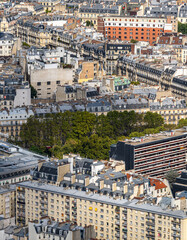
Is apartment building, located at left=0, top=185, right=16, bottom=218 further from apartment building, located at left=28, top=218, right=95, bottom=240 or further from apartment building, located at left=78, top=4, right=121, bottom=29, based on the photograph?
apartment building, located at left=78, top=4, right=121, bottom=29

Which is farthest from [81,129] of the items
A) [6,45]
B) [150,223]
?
[6,45]

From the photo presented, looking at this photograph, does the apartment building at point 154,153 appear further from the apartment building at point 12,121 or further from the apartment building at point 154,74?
the apartment building at point 154,74

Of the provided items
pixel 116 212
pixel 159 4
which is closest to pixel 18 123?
pixel 116 212

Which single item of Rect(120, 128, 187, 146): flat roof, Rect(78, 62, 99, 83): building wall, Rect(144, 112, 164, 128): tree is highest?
Rect(120, 128, 187, 146): flat roof

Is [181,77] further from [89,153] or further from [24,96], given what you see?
[89,153]

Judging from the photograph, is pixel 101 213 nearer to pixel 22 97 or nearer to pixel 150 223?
pixel 150 223

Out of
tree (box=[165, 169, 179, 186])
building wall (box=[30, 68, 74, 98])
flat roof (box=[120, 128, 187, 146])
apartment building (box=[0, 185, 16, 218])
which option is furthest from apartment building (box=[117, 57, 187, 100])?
apartment building (box=[0, 185, 16, 218])
